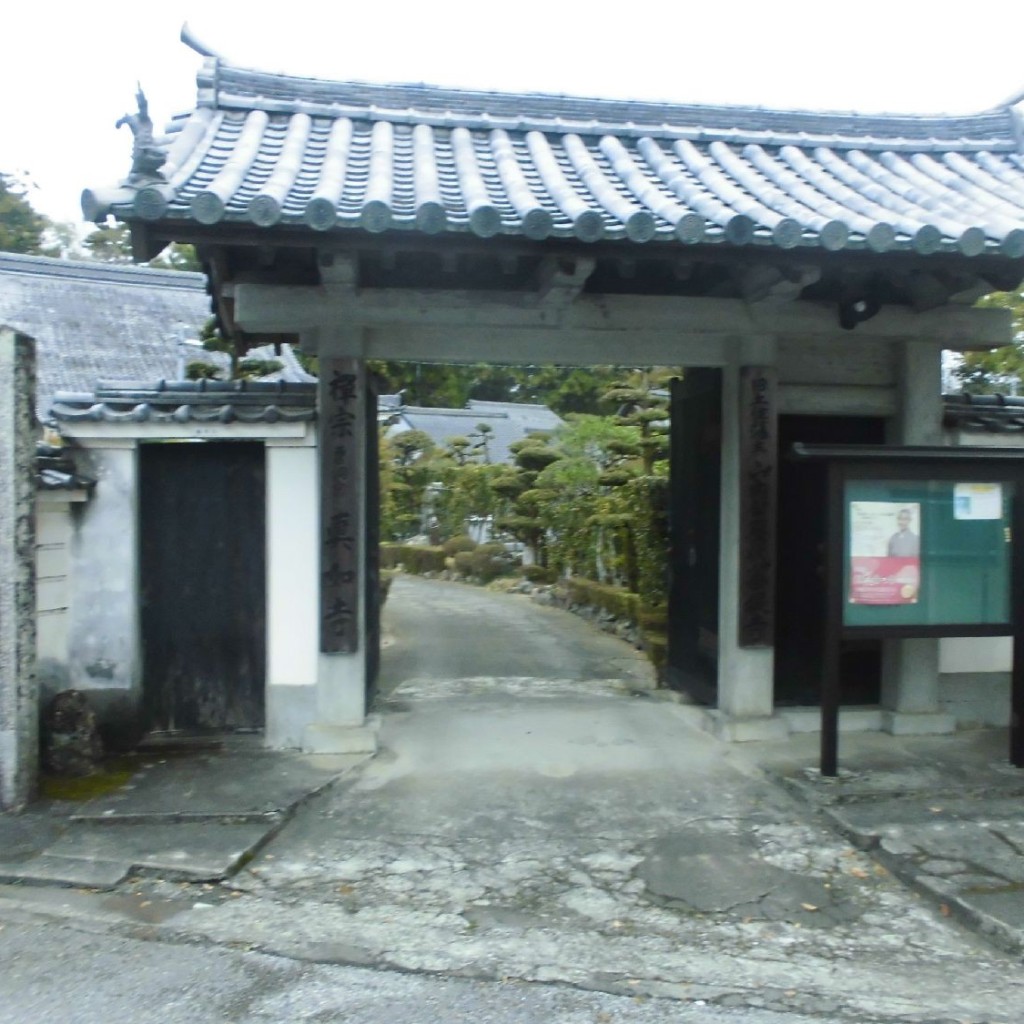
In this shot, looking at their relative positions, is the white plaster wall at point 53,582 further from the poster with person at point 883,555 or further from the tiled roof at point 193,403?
the poster with person at point 883,555

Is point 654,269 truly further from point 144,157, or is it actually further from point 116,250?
point 116,250

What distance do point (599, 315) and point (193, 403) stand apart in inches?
116

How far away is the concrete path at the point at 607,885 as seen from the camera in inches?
151

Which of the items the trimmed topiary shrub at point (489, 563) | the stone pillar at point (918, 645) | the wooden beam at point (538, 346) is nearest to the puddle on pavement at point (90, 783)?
the wooden beam at point (538, 346)

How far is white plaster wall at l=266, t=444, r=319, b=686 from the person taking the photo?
21.7ft

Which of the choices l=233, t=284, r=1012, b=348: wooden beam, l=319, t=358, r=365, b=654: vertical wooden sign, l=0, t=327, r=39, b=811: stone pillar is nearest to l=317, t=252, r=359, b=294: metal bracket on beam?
l=233, t=284, r=1012, b=348: wooden beam

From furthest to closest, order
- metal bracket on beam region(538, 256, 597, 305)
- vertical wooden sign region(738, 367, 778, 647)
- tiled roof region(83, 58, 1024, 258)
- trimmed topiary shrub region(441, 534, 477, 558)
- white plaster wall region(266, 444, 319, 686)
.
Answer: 1. trimmed topiary shrub region(441, 534, 477, 558)
2. vertical wooden sign region(738, 367, 778, 647)
3. white plaster wall region(266, 444, 319, 686)
4. metal bracket on beam region(538, 256, 597, 305)
5. tiled roof region(83, 58, 1024, 258)

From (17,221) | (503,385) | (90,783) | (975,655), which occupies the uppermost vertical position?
(17,221)

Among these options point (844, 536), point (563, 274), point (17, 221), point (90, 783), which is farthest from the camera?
point (17, 221)

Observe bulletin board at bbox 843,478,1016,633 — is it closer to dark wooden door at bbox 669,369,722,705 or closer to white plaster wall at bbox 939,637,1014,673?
white plaster wall at bbox 939,637,1014,673

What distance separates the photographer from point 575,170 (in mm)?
6641

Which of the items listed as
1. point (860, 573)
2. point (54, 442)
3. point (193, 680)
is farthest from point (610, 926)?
point (54, 442)

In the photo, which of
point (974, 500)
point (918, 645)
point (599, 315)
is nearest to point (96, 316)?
point (599, 315)

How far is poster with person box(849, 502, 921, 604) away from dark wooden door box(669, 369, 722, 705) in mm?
1381
